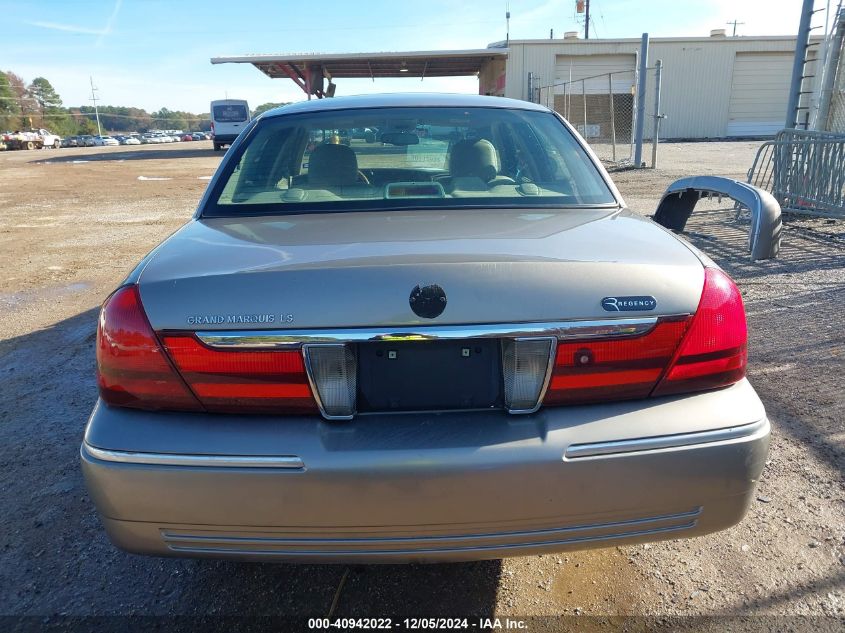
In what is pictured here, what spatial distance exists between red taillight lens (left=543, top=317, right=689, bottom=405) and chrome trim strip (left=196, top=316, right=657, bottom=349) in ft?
0.19

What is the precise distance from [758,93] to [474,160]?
3997 cm

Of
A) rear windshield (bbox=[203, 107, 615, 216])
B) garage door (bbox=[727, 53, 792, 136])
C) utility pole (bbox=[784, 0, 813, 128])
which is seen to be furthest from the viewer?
garage door (bbox=[727, 53, 792, 136])

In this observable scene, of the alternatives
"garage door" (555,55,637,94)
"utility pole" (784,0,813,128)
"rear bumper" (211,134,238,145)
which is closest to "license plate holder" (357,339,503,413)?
"utility pole" (784,0,813,128)

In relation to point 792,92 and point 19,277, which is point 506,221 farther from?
point 792,92

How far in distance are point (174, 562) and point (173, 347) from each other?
1139 millimetres

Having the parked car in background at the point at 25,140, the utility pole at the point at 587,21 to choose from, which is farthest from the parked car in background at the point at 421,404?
the parked car in background at the point at 25,140

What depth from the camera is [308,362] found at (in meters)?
1.72

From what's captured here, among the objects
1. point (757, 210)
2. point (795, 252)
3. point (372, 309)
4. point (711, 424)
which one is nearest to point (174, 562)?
point (372, 309)

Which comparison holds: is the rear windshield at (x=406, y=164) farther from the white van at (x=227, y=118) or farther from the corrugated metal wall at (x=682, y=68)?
the white van at (x=227, y=118)

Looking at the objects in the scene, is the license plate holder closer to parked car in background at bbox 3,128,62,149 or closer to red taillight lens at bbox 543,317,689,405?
red taillight lens at bbox 543,317,689,405

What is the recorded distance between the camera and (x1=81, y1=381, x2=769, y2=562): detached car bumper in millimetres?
1668

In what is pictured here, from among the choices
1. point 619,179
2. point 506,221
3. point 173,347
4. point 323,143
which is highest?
point 323,143

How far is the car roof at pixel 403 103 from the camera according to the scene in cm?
310

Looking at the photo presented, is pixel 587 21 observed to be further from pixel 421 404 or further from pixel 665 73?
pixel 421 404
